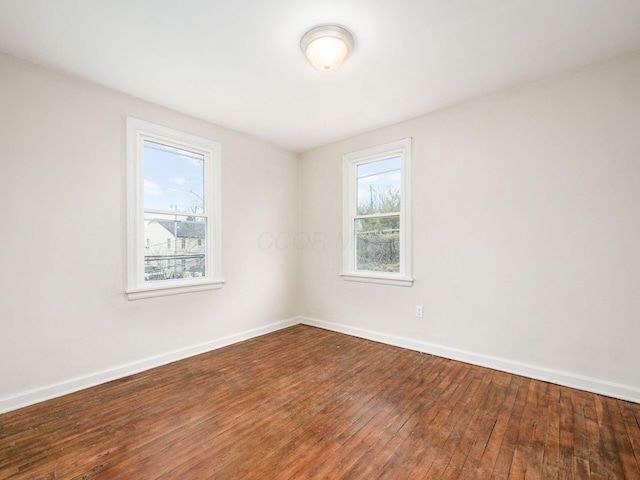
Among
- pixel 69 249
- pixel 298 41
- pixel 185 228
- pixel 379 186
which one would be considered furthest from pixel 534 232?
pixel 69 249

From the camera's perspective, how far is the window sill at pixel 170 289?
113 inches

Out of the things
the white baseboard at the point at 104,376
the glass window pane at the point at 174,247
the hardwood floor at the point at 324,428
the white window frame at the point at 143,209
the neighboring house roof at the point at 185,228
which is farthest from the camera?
the neighboring house roof at the point at 185,228

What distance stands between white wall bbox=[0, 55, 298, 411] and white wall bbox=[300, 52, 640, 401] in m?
2.59

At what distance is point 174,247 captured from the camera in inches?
128

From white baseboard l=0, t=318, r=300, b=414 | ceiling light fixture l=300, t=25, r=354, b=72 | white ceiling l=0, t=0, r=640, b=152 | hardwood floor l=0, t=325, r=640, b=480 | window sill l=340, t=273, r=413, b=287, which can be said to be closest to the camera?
hardwood floor l=0, t=325, r=640, b=480

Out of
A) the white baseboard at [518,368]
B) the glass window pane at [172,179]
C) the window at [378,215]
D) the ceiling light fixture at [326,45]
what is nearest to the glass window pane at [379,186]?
the window at [378,215]

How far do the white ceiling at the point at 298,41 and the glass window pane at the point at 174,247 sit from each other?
123 centimetres

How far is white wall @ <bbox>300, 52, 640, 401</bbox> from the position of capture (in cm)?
235

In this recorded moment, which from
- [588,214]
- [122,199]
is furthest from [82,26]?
[588,214]

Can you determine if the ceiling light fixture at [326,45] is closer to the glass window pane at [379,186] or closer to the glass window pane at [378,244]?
the glass window pane at [379,186]

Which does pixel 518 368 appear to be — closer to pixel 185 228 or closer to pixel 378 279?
pixel 378 279

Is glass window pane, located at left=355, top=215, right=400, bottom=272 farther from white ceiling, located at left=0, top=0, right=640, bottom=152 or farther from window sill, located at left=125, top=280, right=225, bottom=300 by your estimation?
window sill, located at left=125, top=280, right=225, bottom=300

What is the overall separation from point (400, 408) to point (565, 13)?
9.47 ft

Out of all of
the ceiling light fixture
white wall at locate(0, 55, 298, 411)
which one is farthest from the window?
white wall at locate(0, 55, 298, 411)
